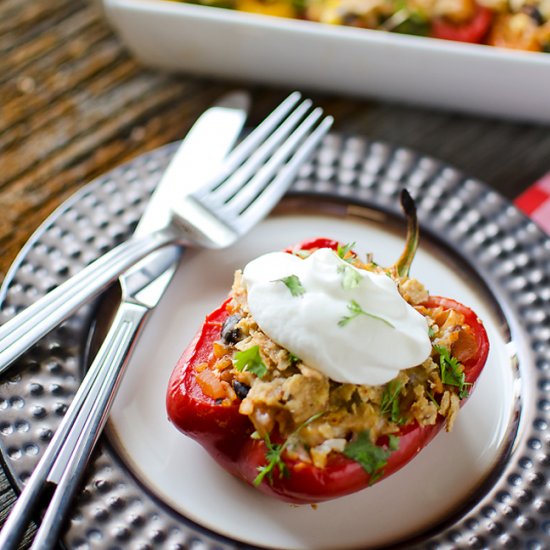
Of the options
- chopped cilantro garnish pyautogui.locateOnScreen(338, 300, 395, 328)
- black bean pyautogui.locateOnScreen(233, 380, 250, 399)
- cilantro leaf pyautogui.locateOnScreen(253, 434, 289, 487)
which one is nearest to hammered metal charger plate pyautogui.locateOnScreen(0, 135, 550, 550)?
cilantro leaf pyautogui.locateOnScreen(253, 434, 289, 487)

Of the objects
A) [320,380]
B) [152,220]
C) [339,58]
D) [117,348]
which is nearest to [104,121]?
[152,220]

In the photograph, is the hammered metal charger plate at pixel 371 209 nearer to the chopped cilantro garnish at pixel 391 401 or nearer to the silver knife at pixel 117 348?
the silver knife at pixel 117 348

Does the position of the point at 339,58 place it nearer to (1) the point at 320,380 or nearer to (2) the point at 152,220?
(2) the point at 152,220

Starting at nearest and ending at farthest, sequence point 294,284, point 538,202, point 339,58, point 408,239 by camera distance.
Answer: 1. point 294,284
2. point 408,239
3. point 538,202
4. point 339,58

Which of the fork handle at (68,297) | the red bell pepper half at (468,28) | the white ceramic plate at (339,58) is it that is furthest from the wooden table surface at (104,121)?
the fork handle at (68,297)

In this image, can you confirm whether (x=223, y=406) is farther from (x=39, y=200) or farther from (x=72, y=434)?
(x=39, y=200)

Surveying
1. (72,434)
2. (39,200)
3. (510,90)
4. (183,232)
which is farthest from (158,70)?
(72,434)
